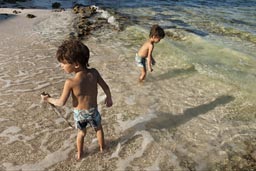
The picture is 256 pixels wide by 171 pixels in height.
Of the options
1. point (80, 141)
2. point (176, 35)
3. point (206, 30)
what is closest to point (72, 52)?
point (80, 141)

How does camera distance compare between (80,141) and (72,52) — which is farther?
(80,141)

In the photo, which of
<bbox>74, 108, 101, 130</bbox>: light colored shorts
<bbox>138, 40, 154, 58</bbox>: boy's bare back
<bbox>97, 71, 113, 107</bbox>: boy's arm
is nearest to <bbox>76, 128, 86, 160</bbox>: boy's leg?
<bbox>74, 108, 101, 130</bbox>: light colored shorts

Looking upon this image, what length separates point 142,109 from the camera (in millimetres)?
7297

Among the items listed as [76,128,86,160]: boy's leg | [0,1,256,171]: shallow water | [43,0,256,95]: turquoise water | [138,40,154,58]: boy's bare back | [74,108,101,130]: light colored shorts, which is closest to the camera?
[74,108,101,130]: light colored shorts

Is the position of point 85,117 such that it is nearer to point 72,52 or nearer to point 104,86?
point 104,86

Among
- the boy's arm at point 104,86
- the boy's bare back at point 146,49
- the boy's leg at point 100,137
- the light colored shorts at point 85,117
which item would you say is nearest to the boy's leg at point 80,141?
the light colored shorts at point 85,117

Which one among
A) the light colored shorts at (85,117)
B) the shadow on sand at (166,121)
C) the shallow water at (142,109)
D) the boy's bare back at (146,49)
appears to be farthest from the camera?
the boy's bare back at (146,49)

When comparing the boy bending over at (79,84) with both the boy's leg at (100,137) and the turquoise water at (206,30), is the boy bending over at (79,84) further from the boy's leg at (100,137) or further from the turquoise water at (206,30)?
the turquoise water at (206,30)

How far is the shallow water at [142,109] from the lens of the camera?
557 centimetres

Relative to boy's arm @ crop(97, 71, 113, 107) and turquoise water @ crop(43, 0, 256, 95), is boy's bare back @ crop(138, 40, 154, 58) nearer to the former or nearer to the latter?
turquoise water @ crop(43, 0, 256, 95)

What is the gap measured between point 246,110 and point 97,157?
146 inches

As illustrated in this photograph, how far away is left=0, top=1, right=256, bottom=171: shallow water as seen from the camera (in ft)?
18.3

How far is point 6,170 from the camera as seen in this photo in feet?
17.1

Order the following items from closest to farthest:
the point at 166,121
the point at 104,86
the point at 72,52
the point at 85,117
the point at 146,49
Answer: the point at 72,52, the point at 85,117, the point at 104,86, the point at 166,121, the point at 146,49
